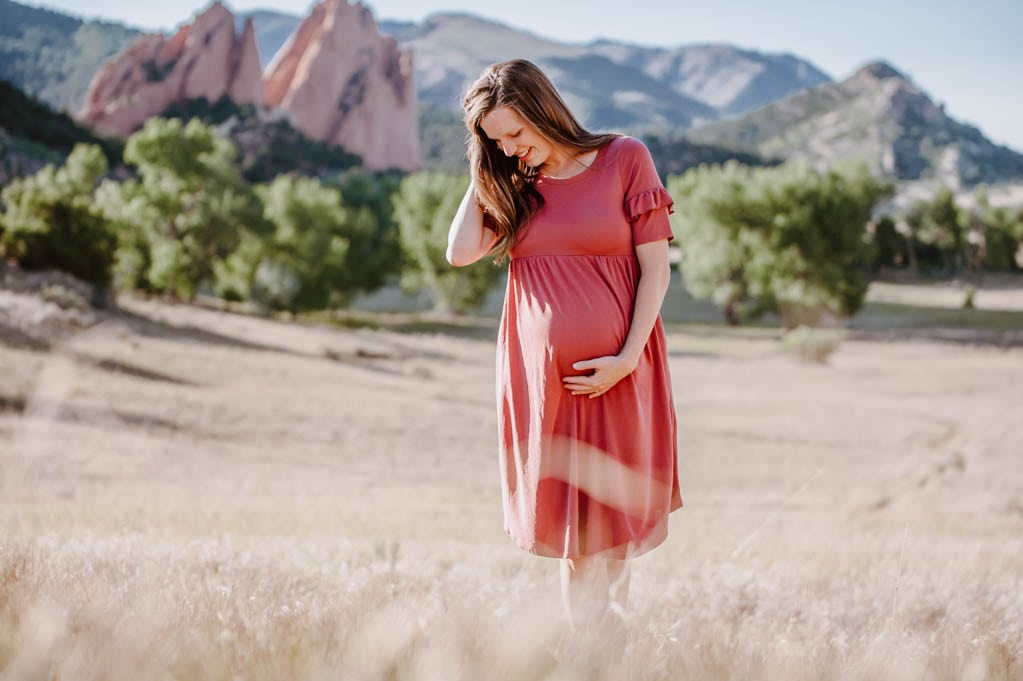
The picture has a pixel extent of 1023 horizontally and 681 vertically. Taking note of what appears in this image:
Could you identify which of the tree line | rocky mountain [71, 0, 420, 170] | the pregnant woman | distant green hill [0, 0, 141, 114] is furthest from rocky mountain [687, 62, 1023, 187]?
the pregnant woman

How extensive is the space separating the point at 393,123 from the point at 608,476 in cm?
13996

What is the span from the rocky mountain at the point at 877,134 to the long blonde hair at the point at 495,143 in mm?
126668

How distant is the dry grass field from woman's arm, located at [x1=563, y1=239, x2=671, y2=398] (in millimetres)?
752

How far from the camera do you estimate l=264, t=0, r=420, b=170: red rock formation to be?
422 feet

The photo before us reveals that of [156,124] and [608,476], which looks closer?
[608,476]

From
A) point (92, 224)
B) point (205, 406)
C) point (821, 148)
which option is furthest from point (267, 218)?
point (821, 148)

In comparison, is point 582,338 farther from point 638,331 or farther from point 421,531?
point 421,531

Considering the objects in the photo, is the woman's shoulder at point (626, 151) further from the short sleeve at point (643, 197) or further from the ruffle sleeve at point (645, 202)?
the ruffle sleeve at point (645, 202)

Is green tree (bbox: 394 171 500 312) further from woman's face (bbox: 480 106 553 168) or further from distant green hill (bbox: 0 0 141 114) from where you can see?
woman's face (bbox: 480 106 553 168)

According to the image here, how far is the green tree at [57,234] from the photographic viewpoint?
2977 cm

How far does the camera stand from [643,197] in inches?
112

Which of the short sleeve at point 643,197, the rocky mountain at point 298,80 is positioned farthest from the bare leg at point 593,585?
the rocky mountain at point 298,80

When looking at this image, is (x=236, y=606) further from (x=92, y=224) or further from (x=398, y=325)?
(x=398, y=325)

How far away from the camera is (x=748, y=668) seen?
2037 mm
